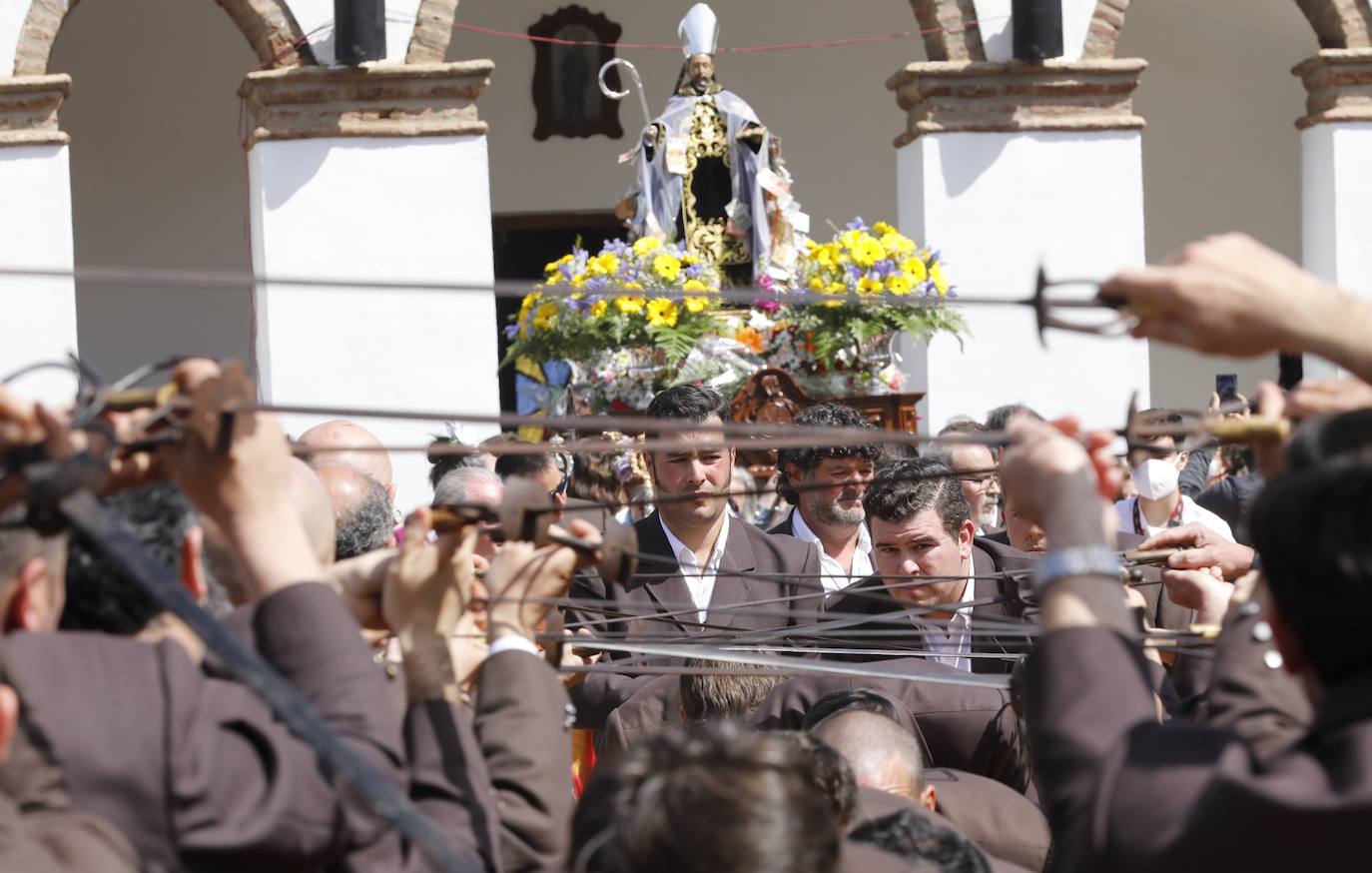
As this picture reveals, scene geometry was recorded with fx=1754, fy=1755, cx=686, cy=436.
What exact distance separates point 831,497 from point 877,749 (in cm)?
231

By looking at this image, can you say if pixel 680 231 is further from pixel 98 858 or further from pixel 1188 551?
pixel 98 858

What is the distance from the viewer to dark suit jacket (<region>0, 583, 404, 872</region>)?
67.2 inches

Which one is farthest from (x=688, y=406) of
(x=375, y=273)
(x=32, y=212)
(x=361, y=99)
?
(x=32, y=212)

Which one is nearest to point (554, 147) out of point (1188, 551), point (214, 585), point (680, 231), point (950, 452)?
point (680, 231)

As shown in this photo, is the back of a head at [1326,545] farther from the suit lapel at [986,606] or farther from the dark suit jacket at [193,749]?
the suit lapel at [986,606]

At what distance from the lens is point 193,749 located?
175 cm

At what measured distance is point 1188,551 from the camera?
3.32 meters

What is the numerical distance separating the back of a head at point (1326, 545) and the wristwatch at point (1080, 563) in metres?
0.17

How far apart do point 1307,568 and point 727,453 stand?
137 inches

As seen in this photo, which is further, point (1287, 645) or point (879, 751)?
point (879, 751)

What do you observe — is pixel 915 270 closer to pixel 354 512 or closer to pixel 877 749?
pixel 354 512

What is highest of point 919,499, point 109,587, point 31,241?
point 31,241

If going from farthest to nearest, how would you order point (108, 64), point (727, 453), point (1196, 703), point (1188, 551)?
point (108, 64)
point (727, 453)
point (1188, 551)
point (1196, 703)

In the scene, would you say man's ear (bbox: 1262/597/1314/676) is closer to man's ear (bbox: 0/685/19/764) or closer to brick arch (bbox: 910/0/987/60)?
man's ear (bbox: 0/685/19/764)
